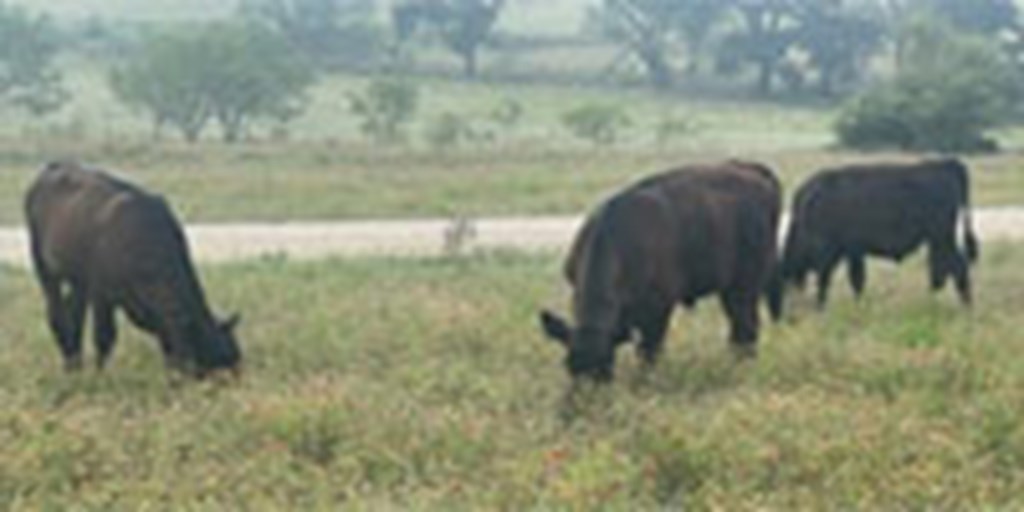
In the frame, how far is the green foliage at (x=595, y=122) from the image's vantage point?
56.0m

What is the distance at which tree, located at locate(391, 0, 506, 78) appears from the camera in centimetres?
8800

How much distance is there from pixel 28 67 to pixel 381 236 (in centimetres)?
3918

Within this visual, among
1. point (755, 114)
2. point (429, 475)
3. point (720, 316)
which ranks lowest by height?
point (755, 114)

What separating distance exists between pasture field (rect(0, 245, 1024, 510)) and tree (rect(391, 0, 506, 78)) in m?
74.0

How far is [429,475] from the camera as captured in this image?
877 centimetres

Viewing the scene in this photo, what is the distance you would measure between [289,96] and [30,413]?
164 ft

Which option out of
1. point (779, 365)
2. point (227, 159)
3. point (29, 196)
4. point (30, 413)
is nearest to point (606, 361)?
point (779, 365)

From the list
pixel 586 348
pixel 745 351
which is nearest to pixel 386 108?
pixel 745 351

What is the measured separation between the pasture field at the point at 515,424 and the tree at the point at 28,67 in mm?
46429

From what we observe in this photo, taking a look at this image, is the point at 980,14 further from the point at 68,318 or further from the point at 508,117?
the point at 68,318

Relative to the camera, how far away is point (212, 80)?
56.0 m

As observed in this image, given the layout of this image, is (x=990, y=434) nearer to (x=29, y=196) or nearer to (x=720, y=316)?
(x=720, y=316)

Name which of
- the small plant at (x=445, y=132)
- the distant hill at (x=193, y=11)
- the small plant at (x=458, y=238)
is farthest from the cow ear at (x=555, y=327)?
the distant hill at (x=193, y=11)

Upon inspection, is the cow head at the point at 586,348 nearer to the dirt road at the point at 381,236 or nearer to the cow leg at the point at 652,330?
the cow leg at the point at 652,330
